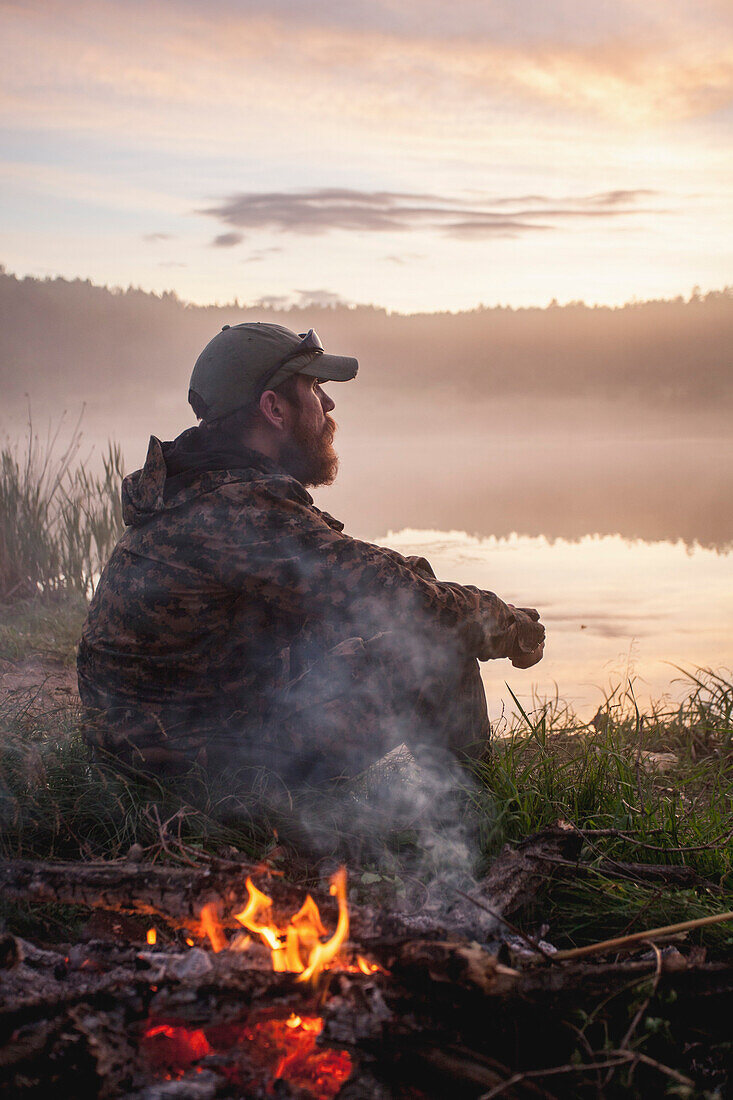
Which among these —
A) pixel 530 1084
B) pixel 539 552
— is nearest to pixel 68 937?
pixel 530 1084

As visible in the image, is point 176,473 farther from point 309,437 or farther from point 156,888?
point 156,888

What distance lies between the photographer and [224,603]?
283 cm

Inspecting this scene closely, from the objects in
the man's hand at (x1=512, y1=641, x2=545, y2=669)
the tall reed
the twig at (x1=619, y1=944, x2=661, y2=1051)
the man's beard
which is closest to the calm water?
the man's hand at (x1=512, y1=641, x2=545, y2=669)

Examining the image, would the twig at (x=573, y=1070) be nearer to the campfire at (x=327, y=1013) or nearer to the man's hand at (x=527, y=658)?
the campfire at (x=327, y=1013)

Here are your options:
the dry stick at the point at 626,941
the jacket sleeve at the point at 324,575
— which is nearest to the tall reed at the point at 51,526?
the jacket sleeve at the point at 324,575

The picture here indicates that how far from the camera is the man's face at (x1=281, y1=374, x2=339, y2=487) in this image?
10.7 feet

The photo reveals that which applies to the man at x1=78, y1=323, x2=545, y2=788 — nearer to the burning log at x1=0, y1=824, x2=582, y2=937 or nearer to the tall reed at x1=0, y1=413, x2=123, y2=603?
the burning log at x1=0, y1=824, x2=582, y2=937

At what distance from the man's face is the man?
9 centimetres

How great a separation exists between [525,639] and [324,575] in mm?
999

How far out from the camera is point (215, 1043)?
179 centimetres

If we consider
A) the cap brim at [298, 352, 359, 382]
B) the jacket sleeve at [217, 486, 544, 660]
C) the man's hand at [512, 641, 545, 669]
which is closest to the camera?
the jacket sleeve at [217, 486, 544, 660]

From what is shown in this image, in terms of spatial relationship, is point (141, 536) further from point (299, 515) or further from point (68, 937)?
point (68, 937)

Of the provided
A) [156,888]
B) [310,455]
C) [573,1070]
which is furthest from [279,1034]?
[310,455]

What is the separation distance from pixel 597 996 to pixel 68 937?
140 centimetres
